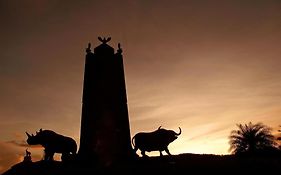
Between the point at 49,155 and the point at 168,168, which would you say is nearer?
the point at 168,168

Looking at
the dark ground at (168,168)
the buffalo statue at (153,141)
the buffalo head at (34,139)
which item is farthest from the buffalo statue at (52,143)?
the buffalo statue at (153,141)

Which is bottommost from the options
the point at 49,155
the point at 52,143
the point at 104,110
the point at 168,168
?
the point at 168,168

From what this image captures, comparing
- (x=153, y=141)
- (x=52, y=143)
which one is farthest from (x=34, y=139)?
(x=153, y=141)

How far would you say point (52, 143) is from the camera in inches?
782

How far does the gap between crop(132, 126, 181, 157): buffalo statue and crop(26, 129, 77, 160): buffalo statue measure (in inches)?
176

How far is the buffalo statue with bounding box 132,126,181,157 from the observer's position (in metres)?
19.3

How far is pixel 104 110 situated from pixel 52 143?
4.10 m

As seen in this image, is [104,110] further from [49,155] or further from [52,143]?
[49,155]

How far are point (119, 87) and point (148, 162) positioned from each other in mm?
5702

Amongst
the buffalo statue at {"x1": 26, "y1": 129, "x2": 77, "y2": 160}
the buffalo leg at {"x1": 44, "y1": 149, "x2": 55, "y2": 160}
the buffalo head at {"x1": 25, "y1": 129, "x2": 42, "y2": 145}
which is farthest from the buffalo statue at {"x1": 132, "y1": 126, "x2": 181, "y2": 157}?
the buffalo head at {"x1": 25, "y1": 129, "x2": 42, "y2": 145}

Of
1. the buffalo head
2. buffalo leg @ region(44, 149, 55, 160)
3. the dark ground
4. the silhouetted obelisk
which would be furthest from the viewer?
the buffalo head

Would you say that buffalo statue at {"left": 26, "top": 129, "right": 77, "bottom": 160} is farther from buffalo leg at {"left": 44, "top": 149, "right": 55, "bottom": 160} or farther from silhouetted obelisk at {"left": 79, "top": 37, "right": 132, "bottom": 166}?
silhouetted obelisk at {"left": 79, "top": 37, "right": 132, "bottom": 166}

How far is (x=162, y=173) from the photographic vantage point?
569 inches

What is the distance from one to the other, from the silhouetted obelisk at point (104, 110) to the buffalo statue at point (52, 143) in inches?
63.3
